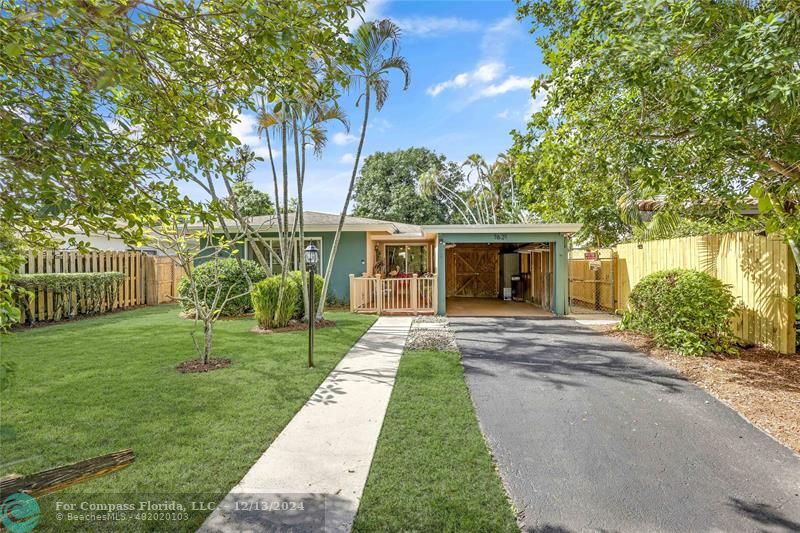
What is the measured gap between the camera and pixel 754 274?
653 centimetres

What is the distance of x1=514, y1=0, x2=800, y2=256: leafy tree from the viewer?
316 cm

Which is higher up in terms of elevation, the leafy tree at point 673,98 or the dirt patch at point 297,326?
the leafy tree at point 673,98

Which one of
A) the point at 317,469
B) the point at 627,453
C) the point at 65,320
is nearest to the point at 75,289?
the point at 65,320

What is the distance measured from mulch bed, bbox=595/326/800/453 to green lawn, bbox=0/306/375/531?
4670 mm

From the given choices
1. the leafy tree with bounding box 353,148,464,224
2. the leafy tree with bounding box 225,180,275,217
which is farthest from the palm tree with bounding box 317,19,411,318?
the leafy tree with bounding box 353,148,464,224

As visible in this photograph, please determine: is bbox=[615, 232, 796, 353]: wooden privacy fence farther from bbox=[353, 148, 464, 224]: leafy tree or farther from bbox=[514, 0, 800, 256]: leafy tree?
bbox=[353, 148, 464, 224]: leafy tree

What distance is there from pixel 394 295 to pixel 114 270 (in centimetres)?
861

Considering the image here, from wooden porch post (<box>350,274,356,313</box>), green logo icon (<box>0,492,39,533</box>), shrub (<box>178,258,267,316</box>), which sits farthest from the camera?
wooden porch post (<box>350,274,356,313</box>)

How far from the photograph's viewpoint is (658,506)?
2580mm

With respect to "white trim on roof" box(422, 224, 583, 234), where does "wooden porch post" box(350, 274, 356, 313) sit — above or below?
below

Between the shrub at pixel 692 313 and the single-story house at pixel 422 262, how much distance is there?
4303 mm

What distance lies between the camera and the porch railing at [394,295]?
38.4 feet

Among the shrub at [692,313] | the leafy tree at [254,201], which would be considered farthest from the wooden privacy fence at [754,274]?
the leafy tree at [254,201]

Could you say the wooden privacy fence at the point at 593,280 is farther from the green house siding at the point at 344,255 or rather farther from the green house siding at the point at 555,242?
the green house siding at the point at 344,255
